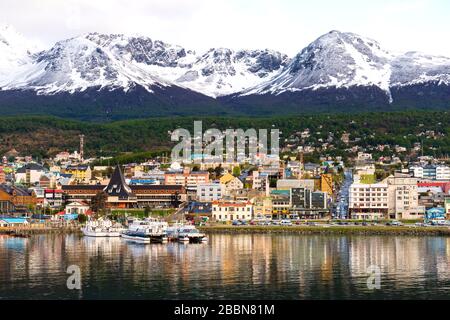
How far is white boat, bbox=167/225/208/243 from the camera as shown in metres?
43.4

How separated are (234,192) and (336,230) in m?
14.0

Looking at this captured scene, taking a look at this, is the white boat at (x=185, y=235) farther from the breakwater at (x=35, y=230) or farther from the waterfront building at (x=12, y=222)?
the waterfront building at (x=12, y=222)

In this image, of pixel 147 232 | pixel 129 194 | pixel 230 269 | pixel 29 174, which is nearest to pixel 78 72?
pixel 29 174

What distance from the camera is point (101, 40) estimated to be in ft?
576

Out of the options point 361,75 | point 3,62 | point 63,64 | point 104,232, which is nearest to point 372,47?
point 361,75

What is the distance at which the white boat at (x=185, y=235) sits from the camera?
4338 centimetres

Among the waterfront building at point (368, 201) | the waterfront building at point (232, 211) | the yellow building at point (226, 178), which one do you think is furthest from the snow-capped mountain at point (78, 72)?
the waterfront building at point (368, 201)

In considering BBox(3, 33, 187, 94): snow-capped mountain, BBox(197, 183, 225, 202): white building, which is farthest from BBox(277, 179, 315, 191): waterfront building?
BBox(3, 33, 187, 94): snow-capped mountain

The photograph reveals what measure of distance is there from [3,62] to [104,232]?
12734 cm

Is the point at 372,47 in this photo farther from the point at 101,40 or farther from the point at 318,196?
the point at 318,196

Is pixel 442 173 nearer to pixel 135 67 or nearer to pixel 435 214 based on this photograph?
pixel 435 214

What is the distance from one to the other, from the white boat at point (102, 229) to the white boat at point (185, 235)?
135 inches

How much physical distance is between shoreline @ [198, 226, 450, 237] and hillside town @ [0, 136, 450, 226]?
9.95 feet

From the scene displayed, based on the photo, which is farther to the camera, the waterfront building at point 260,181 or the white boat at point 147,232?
the waterfront building at point 260,181
